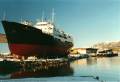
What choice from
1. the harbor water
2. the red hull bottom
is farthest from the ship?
the harbor water

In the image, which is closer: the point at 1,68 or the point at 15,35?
the point at 1,68

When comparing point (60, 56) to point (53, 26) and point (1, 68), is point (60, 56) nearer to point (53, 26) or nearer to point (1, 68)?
point (53, 26)

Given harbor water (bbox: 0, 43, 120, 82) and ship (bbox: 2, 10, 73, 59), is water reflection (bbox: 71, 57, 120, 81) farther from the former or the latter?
ship (bbox: 2, 10, 73, 59)

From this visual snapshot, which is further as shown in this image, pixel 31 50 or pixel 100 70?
pixel 31 50

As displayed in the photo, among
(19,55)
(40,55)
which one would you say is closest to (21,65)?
(19,55)

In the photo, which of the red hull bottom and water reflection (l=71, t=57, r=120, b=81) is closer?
water reflection (l=71, t=57, r=120, b=81)

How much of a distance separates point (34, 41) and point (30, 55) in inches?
47.0

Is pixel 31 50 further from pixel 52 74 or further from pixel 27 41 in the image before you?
pixel 52 74

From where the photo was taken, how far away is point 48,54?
22.4 metres

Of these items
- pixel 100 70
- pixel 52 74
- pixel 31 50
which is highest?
pixel 31 50

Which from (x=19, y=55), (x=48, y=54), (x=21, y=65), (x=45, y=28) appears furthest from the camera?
(x=45, y=28)

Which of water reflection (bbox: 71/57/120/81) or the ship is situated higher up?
the ship

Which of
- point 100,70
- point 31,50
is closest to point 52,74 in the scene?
point 100,70

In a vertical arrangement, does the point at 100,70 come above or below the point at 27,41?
below
